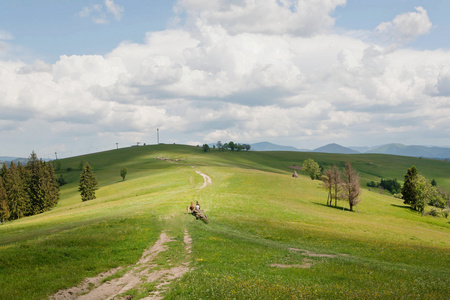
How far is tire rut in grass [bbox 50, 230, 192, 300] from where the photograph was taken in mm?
16516

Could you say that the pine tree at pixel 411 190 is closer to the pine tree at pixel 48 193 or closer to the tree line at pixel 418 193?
the tree line at pixel 418 193

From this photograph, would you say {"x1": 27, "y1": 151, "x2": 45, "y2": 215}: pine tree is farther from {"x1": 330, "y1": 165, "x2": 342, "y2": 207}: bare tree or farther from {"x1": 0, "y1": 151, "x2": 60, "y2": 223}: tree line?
{"x1": 330, "y1": 165, "x2": 342, "y2": 207}: bare tree

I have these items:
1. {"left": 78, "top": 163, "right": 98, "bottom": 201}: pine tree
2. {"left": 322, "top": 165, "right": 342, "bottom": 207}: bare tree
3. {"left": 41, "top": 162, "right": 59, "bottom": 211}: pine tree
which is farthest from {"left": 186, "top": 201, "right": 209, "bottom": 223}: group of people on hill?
{"left": 41, "top": 162, "right": 59, "bottom": 211}: pine tree

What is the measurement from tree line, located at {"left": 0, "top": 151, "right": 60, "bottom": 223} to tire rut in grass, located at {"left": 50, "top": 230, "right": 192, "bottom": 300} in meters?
81.6

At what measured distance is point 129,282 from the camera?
18719 millimetres

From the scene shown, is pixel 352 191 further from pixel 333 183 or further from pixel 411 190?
pixel 411 190

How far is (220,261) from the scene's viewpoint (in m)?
22.5

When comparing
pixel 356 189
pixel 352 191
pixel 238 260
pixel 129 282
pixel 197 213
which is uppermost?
pixel 129 282

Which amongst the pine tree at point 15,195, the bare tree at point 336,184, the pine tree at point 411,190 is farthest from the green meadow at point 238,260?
the pine tree at point 15,195

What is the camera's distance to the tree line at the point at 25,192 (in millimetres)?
83194

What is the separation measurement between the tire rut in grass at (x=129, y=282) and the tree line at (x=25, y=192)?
268ft

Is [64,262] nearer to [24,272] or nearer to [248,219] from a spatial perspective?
[24,272]

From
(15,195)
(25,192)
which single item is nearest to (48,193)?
(25,192)

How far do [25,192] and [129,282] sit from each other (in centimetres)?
9124
